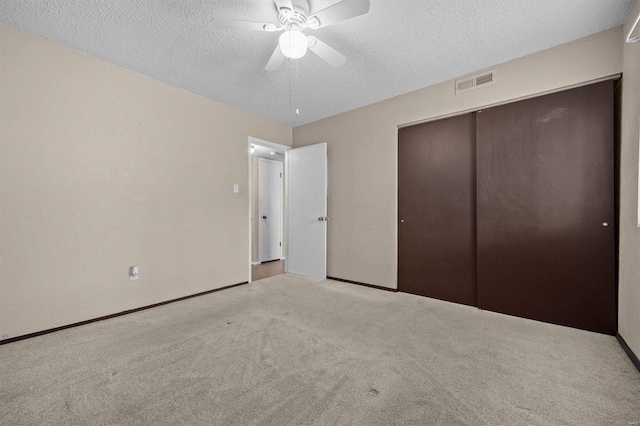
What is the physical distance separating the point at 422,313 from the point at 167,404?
232cm

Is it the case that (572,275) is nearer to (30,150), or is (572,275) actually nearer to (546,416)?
(546,416)

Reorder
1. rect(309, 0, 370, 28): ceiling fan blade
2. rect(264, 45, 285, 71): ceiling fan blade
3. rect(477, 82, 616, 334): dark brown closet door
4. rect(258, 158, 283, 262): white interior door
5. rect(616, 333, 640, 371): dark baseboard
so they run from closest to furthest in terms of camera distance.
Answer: rect(309, 0, 370, 28): ceiling fan blade → rect(616, 333, 640, 371): dark baseboard → rect(264, 45, 285, 71): ceiling fan blade → rect(477, 82, 616, 334): dark brown closet door → rect(258, 158, 283, 262): white interior door

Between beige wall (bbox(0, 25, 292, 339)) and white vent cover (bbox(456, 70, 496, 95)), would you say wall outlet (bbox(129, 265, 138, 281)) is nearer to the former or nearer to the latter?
beige wall (bbox(0, 25, 292, 339))

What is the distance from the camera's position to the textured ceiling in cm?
199

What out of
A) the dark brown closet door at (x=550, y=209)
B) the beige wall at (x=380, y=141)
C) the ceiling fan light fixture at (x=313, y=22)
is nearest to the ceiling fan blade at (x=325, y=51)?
the ceiling fan light fixture at (x=313, y=22)

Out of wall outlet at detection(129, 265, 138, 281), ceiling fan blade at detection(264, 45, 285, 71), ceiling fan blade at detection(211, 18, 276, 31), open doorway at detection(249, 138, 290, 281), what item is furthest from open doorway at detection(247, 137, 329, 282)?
ceiling fan blade at detection(211, 18, 276, 31)

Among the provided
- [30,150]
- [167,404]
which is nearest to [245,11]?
[30,150]

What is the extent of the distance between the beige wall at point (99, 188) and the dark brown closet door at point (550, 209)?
3267 mm

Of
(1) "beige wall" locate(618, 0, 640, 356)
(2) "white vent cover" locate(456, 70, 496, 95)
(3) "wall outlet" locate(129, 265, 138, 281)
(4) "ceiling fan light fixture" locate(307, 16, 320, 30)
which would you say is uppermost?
(2) "white vent cover" locate(456, 70, 496, 95)

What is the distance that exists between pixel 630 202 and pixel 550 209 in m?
0.55

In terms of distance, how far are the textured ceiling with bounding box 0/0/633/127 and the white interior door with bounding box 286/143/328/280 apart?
1309 mm

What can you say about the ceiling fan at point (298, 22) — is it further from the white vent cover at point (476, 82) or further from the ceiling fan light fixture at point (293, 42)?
the white vent cover at point (476, 82)

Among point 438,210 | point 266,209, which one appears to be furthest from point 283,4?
point 266,209

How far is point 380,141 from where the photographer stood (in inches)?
147
